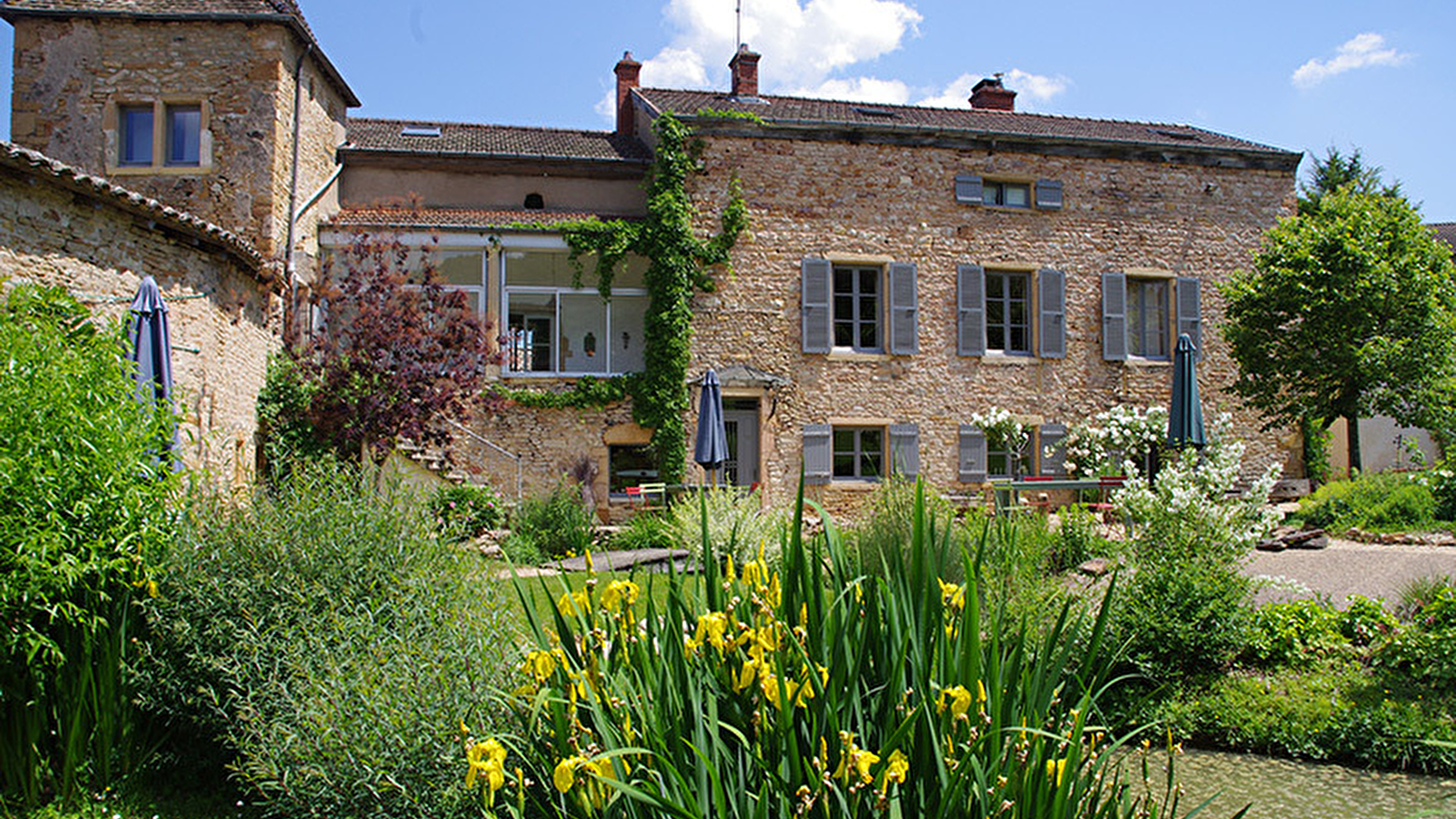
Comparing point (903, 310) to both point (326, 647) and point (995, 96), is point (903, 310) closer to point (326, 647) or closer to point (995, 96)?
point (995, 96)

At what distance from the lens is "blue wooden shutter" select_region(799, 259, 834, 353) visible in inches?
663

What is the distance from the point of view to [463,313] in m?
13.5

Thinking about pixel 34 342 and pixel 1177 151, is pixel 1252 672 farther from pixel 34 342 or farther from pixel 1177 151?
pixel 1177 151

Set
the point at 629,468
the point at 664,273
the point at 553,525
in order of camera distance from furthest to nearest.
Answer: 1. the point at 629,468
2. the point at 664,273
3. the point at 553,525

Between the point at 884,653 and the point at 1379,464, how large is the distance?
82.5 feet

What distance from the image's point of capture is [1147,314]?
18594 mm

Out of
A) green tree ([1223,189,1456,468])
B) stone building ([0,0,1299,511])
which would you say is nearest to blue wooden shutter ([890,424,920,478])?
stone building ([0,0,1299,511])

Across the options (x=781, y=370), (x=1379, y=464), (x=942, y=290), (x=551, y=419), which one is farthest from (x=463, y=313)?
(x=1379, y=464)

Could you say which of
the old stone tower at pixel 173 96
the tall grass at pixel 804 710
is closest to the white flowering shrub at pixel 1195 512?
the tall grass at pixel 804 710

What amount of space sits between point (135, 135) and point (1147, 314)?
15.9 meters

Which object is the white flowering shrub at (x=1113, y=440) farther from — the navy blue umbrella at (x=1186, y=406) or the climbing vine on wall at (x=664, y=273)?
the climbing vine on wall at (x=664, y=273)

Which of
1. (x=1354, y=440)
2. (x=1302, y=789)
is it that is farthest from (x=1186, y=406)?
(x=1302, y=789)

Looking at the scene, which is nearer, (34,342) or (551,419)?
(34,342)

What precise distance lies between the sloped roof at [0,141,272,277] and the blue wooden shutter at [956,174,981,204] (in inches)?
428
